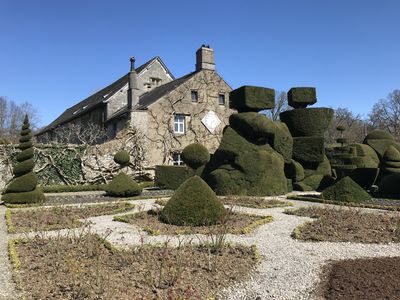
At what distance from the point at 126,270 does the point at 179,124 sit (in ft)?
71.5

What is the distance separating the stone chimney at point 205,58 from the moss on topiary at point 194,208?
64.4ft

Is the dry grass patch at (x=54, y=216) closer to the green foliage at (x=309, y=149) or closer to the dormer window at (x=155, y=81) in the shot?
the green foliage at (x=309, y=149)

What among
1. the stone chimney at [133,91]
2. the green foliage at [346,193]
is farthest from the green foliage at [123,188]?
the stone chimney at [133,91]

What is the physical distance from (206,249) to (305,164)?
45.3ft

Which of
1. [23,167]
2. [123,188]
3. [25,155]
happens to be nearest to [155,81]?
[123,188]

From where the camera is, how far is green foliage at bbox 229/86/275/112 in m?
17.1

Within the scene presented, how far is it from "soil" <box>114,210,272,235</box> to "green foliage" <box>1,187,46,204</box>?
17.3 ft

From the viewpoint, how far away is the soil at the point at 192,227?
7516 mm

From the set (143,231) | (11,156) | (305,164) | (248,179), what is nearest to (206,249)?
(143,231)

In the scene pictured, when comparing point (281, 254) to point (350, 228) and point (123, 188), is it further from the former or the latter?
point (123, 188)

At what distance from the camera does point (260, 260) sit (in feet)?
18.3

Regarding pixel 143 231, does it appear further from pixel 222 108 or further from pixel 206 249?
pixel 222 108

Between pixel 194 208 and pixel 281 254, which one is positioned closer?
pixel 281 254

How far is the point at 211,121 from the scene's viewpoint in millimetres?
27312
